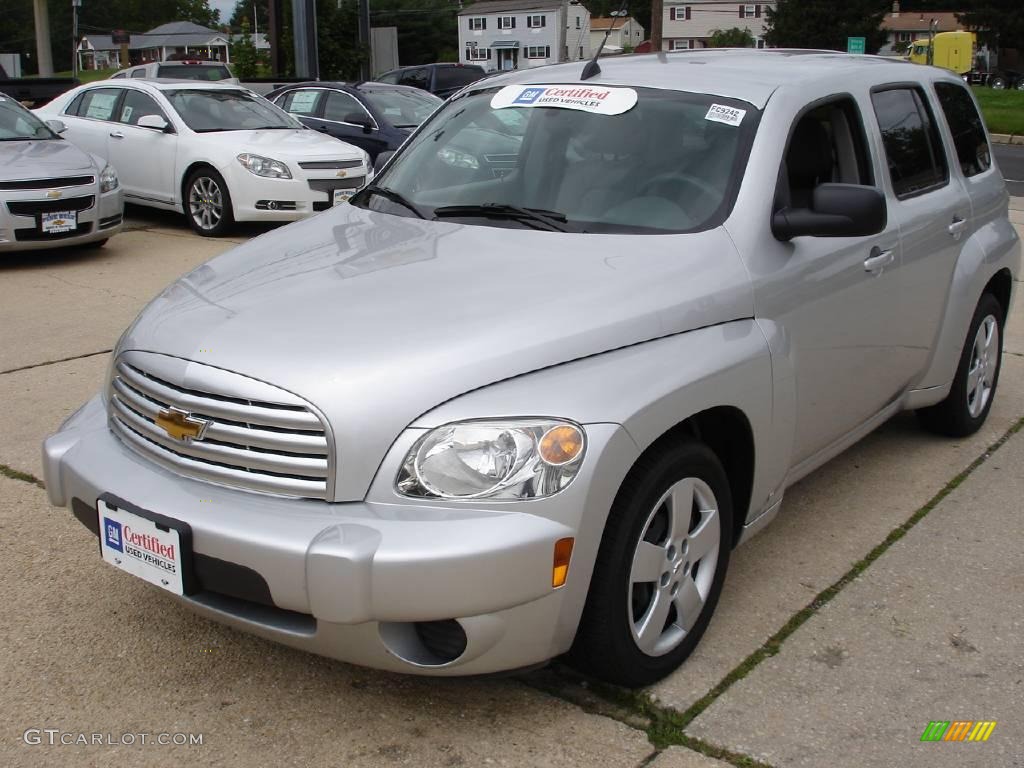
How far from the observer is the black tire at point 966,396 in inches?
194

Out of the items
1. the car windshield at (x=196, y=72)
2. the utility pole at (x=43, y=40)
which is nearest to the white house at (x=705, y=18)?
the utility pole at (x=43, y=40)

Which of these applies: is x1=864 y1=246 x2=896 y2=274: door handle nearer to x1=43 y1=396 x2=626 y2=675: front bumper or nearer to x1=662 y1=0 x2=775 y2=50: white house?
x1=43 y1=396 x2=626 y2=675: front bumper

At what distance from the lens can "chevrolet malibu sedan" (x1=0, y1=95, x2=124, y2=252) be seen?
352 inches

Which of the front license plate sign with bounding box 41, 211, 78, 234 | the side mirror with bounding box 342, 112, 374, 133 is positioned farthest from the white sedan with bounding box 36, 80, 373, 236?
the side mirror with bounding box 342, 112, 374, 133

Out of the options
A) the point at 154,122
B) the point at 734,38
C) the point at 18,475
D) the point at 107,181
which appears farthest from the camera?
the point at 734,38

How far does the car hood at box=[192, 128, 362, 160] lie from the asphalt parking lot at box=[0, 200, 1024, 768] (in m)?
6.72

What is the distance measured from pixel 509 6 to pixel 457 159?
10751cm

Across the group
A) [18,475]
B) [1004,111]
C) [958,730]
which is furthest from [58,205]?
[1004,111]

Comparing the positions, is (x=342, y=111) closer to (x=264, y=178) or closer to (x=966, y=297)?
(x=264, y=178)

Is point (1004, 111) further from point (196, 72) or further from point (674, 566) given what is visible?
point (674, 566)

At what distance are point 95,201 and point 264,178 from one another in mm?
1713

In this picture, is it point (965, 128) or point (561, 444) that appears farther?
point (965, 128)

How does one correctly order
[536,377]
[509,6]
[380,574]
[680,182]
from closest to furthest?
[380,574], [536,377], [680,182], [509,6]

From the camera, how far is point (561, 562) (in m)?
2.64
